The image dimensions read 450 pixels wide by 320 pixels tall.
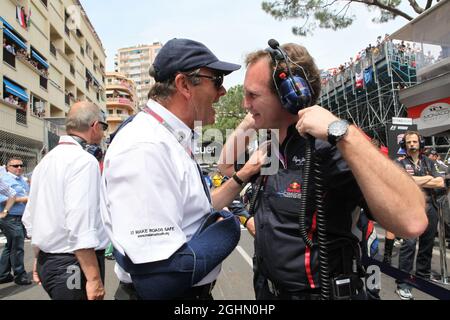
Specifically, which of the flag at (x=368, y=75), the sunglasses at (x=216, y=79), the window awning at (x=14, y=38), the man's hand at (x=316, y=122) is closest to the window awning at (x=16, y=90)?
the window awning at (x=14, y=38)

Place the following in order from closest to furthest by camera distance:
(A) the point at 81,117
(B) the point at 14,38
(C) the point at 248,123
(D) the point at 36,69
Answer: (C) the point at 248,123
(A) the point at 81,117
(B) the point at 14,38
(D) the point at 36,69

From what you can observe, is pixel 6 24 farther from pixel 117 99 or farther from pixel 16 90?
pixel 117 99

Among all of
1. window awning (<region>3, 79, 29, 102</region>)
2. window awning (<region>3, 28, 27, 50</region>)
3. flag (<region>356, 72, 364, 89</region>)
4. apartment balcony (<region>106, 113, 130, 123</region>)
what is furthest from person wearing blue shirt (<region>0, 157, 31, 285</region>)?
apartment balcony (<region>106, 113, 130, 123</region>)

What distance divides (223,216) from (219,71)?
0.71 metres

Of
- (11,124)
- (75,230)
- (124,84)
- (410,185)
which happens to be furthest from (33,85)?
(124,84)

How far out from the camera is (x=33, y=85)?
82.5 feet

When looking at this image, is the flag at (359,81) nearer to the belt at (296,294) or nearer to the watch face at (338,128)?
the belt at (296,294)

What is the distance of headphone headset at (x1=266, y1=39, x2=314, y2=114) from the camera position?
5.20ft

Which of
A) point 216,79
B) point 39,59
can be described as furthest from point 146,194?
point 39,59

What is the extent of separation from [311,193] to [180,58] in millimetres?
839

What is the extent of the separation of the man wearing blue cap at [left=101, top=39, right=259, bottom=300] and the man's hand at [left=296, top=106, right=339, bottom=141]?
1.59 ft

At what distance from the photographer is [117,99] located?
78.2 metres

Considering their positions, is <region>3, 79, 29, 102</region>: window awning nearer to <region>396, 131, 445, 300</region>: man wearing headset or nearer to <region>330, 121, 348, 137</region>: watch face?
<region>396, 131, 445, 300</region>: man wearing headset
